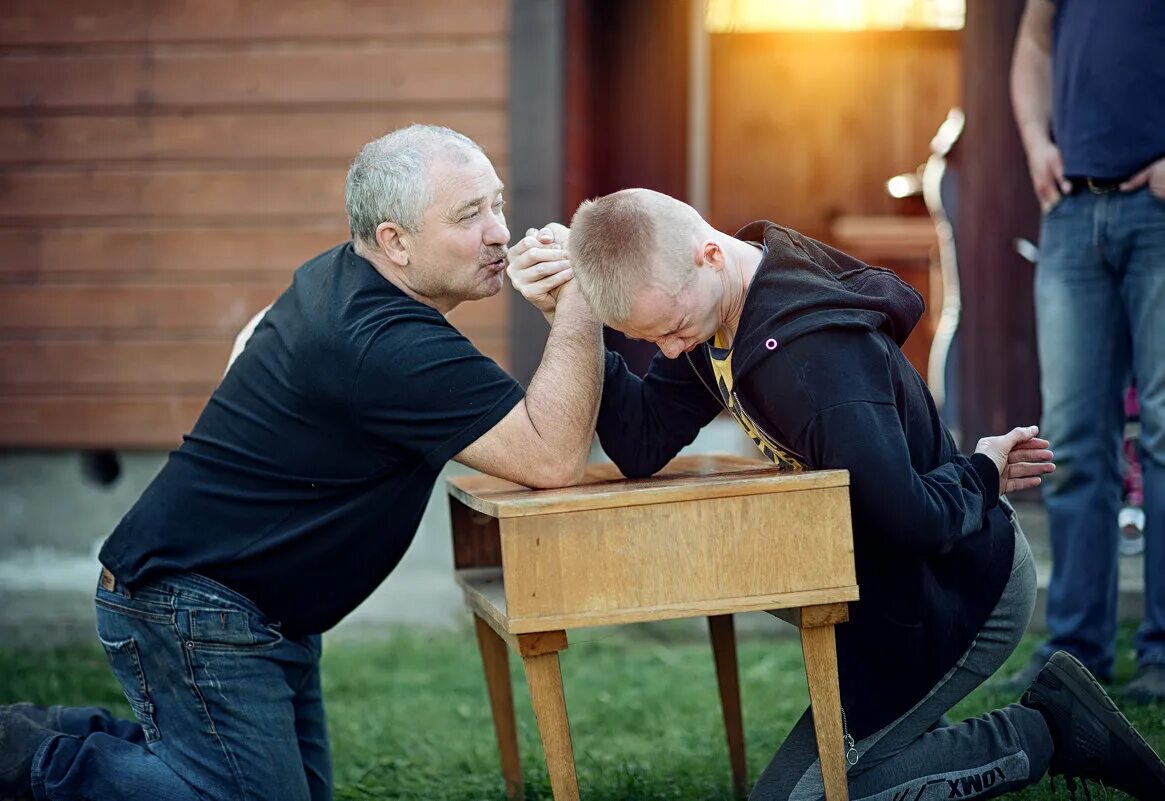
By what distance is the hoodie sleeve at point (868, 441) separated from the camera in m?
2.10

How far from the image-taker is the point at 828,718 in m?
2.26

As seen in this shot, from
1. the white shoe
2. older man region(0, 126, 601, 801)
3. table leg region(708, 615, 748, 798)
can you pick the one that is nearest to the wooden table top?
older man region(0, 126, 601, 801)

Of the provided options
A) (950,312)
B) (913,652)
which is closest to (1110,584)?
(913,652)

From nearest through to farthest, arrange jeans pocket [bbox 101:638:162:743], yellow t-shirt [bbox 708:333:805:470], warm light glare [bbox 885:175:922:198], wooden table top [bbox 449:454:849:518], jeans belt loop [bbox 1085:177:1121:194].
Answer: wooden table top [bbox 449:454:849:518] → yellow t-shirt [bbox 708:333:805:470] → jeans pocket [bbox 101:638:162:743] → jeans belt loop [bbox 1085:177:1121:194] → warm light glare [bbox 885:175:922:198]

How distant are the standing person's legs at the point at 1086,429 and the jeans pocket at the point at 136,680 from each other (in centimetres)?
227

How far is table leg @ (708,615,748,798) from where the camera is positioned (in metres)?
2.96

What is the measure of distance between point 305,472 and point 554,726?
2.38ft

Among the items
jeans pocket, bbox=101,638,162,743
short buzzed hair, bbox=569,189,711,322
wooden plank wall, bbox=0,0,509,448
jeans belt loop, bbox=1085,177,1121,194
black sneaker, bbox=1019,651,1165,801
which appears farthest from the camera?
wooden plank wall, bbox=0,0,509,448

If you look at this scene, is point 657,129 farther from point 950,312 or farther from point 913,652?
point 913,652

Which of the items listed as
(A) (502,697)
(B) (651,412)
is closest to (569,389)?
(B) (651,412)

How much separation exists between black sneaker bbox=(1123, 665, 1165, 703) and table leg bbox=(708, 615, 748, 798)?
3.33 feet

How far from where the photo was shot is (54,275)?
551cm

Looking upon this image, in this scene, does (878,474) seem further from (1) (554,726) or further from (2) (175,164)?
(2) (175,164)

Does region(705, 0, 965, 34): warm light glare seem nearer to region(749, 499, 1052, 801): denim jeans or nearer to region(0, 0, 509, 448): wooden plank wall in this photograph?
region(0, 0, 509, 448): wooden plank wall
